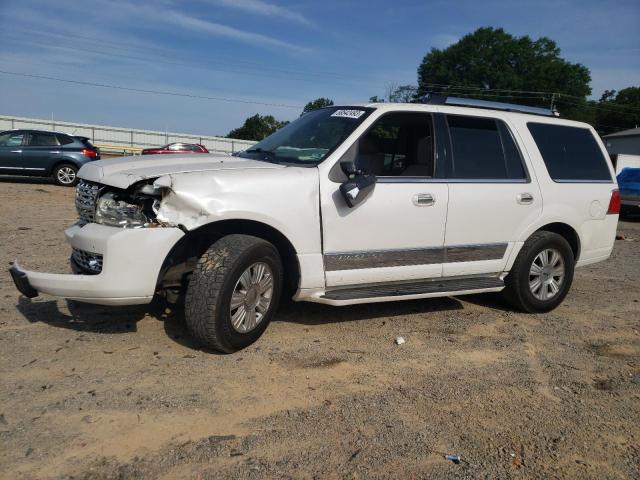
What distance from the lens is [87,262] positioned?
3.77 meters

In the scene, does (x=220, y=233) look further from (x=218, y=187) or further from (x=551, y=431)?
(x=551, y=431)

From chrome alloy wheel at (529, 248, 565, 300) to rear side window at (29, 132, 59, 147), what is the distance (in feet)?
46.6

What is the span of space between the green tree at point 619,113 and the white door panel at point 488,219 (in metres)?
75.6

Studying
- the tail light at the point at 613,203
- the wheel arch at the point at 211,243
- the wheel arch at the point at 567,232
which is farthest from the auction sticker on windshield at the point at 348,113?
the tail light at the point at 613,203

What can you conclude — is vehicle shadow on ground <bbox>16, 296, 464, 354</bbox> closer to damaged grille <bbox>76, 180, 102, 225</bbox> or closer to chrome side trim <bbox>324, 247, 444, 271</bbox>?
chrome side trim <bbox>324, 247, 444, 271</bbox>

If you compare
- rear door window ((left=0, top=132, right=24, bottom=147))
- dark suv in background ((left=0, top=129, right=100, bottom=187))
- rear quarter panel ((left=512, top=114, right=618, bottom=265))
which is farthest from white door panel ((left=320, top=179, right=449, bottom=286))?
rear door window ((left=0, top=132, right=24, bottom=147))

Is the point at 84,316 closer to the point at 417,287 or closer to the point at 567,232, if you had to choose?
the point at 417,287

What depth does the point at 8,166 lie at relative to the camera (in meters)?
15.0

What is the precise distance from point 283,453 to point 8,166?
49.8 feet

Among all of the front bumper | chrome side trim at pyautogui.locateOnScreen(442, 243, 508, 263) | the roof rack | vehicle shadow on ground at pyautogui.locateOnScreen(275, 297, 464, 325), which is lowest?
vehicle shadow on ground at pyautogui.locateOnScreen(275, 297, 464, 325)

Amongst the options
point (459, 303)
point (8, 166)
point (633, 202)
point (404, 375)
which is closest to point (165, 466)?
point (404, 375)

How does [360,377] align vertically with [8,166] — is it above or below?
below

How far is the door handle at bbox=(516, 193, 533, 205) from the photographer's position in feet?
16.8

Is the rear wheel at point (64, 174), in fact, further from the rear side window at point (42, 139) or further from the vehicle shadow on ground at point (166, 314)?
the vehicle shadow on ground at point (166, 314)
